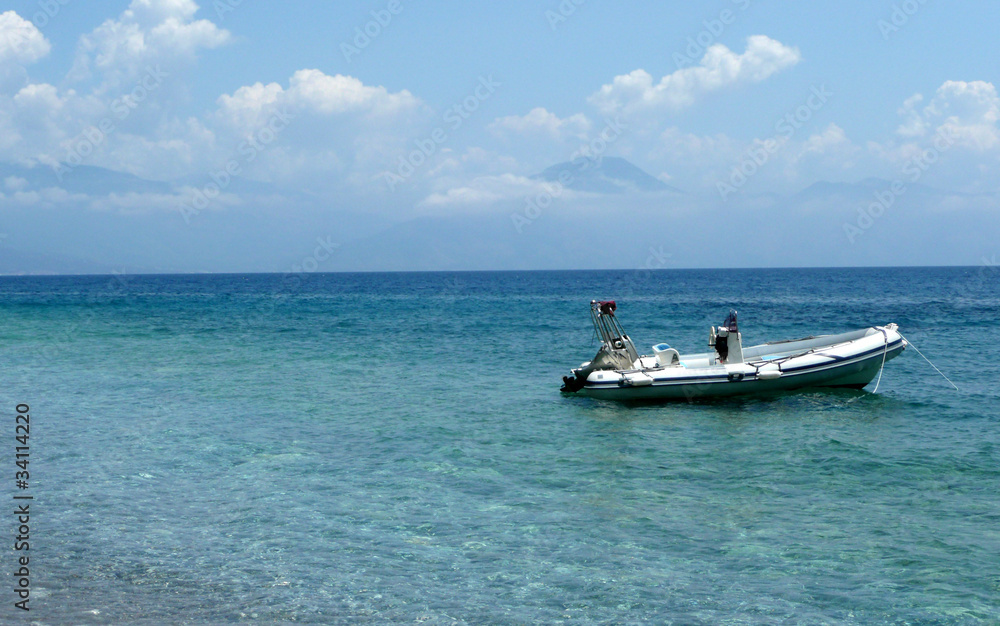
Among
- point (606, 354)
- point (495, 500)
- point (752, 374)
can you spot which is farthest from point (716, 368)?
point (495, 500)

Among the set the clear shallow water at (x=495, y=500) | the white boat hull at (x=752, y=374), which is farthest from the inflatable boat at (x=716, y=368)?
the clear shallow water at (x=495, y=500)

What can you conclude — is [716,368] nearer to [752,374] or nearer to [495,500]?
[752,374]

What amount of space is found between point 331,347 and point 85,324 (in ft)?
68.8

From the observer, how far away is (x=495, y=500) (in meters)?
12.0

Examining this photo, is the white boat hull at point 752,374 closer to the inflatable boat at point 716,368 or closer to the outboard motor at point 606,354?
the inflatable boat at point 716,368

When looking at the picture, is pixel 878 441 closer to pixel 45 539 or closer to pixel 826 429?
pixel 826 429

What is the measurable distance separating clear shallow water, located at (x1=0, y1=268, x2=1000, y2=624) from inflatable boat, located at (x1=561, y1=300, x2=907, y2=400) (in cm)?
53

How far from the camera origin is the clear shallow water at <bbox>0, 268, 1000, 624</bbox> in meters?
8.47

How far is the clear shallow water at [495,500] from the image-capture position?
8.47m

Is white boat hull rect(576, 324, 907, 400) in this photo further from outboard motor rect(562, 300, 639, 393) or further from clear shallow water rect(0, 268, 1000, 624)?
clear shallow water rect(0, 268, 1000, 624)

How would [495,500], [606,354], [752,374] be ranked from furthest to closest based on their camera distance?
[606,354] < [752,374] < [495,500]

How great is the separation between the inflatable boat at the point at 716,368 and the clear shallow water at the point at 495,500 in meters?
0.53

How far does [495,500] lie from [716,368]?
10390 mm

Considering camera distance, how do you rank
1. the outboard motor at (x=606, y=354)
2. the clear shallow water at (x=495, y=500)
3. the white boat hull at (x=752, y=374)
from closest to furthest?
the clear shallow water at (x=495, y=500)
the white boat hull at (x=752, y=374)
the outboard motor at (x=606, y=354)
